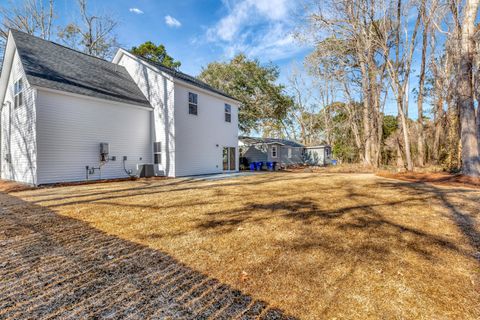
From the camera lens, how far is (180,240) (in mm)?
3191

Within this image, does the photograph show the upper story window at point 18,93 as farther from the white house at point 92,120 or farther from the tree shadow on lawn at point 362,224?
the tree shadow on lawn at point 362,224

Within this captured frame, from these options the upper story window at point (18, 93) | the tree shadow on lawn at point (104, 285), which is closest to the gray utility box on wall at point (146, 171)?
the upper story window at point (18, 93)

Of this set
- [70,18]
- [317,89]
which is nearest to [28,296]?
[70,18]

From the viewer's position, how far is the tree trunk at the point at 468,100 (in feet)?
27.7

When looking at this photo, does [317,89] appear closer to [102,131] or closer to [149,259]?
[102,131]

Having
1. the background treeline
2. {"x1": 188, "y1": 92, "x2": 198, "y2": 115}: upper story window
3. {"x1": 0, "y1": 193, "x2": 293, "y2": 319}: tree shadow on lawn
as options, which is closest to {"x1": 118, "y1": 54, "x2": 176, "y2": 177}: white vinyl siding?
{"x1": 188, "y1": 92, "x2": 198, "y2": 115}: upper story window

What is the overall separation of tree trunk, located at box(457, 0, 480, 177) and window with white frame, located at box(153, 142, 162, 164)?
1296 centimetres

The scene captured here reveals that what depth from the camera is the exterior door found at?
15.1 m

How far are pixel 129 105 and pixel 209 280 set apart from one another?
36.0 feet

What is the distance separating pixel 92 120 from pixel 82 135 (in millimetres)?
792

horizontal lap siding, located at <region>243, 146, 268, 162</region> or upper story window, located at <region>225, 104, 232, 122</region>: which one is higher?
upper story window, located at <region>225, 104, 232, 122</region>

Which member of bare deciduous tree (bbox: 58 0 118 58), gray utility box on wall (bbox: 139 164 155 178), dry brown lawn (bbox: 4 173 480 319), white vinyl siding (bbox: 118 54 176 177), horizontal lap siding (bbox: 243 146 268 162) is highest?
bare deciduous tree (bbox: 58 0 118 58)

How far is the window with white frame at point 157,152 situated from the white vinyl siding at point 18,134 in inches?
186

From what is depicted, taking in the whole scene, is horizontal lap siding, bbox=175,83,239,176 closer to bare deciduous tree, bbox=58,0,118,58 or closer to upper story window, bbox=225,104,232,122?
upper story window, bbox=225,104,232,122
